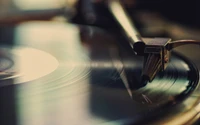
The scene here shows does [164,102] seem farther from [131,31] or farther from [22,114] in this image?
[131,31]

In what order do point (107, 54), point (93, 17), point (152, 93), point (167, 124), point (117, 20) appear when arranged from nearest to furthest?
point (167, 124), point (152, 93), point (107, 54), point (117, 20), point (93, 17)

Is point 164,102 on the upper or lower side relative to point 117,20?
lower

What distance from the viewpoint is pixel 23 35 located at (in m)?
0.99

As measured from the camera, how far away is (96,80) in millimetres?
666

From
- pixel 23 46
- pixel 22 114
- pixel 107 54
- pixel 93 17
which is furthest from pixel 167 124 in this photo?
pixel 93 17

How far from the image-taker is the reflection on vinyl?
1.76 ft

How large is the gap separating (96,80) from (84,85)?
26 millimetres

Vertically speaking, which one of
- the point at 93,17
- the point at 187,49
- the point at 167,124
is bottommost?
the point at 167,124

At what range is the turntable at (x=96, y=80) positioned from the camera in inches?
21.1


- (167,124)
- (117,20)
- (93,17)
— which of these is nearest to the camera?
(167,124)

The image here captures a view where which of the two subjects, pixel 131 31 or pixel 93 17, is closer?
pixel 131 31

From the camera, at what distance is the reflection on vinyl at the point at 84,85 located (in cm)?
54

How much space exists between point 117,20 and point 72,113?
451mm

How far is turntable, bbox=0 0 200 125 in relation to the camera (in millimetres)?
536
